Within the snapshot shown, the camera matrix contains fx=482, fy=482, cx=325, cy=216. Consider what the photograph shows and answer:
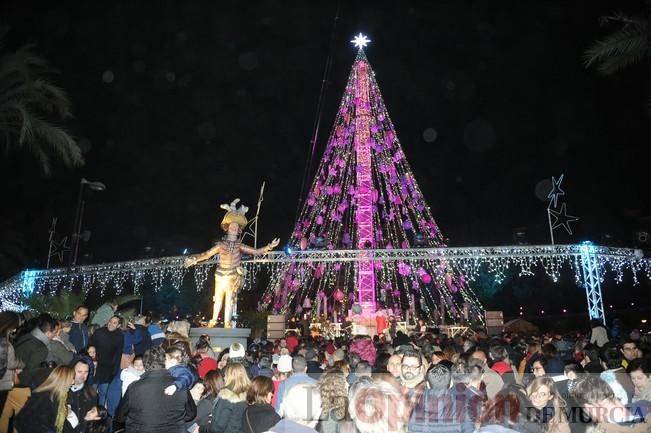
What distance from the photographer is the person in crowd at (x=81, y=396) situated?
16.2ft

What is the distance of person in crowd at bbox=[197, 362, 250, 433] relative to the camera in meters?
4.23

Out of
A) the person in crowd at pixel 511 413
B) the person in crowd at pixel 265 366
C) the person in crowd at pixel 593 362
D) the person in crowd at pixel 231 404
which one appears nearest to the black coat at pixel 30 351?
the person in crowd at pixel 265 366

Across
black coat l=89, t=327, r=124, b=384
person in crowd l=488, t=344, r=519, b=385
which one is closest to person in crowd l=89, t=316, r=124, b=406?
black coat l=89, t=327, r=124, b=384

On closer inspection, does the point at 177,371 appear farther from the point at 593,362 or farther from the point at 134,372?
the point at 593,362

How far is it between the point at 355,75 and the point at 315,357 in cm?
2148

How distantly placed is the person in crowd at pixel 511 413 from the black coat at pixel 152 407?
2.65 m

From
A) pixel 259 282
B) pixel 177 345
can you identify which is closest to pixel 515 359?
pixel 177 345

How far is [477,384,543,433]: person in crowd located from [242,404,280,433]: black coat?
1.60m

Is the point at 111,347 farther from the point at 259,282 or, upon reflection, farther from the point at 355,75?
the point at 259,282

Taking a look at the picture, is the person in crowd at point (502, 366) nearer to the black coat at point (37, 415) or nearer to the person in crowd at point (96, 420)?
the person in crowd at point (96, 420)

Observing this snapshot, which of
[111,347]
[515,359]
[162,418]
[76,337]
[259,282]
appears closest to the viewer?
[162,418]

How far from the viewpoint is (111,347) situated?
23.6 feet

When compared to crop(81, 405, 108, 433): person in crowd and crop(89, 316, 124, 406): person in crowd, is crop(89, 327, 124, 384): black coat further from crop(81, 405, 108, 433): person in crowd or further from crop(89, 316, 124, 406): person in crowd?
crop(81, 405, 108, 433): person in crowd

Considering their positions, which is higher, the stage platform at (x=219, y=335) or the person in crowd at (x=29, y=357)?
the stage platform at (x=219, y=335)
